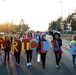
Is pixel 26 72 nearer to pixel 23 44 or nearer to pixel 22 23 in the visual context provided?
pixel 23 44

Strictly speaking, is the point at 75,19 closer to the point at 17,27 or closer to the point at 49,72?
the point at 17,27

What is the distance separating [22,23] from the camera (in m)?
145

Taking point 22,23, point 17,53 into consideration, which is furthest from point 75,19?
point 17,53

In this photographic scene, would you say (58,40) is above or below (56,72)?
above

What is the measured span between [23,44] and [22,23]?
133 m

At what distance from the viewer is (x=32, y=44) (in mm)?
13070

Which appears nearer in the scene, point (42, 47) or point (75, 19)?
point (42, 47)

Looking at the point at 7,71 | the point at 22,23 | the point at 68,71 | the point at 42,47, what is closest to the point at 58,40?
the point at 42,47

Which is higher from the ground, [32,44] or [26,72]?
[32,44]

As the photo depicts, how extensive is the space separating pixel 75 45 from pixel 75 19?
9679 cm

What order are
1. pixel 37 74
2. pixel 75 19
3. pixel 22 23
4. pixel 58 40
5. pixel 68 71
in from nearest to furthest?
pixel 37 74
pixel 68 71
pixel 58 40
pixel 75 19
pixel 22 23

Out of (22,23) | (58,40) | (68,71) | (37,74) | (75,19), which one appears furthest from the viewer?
(22,23)

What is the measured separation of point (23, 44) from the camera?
43.0 ft

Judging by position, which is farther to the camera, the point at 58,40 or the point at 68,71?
the point at 58,40
